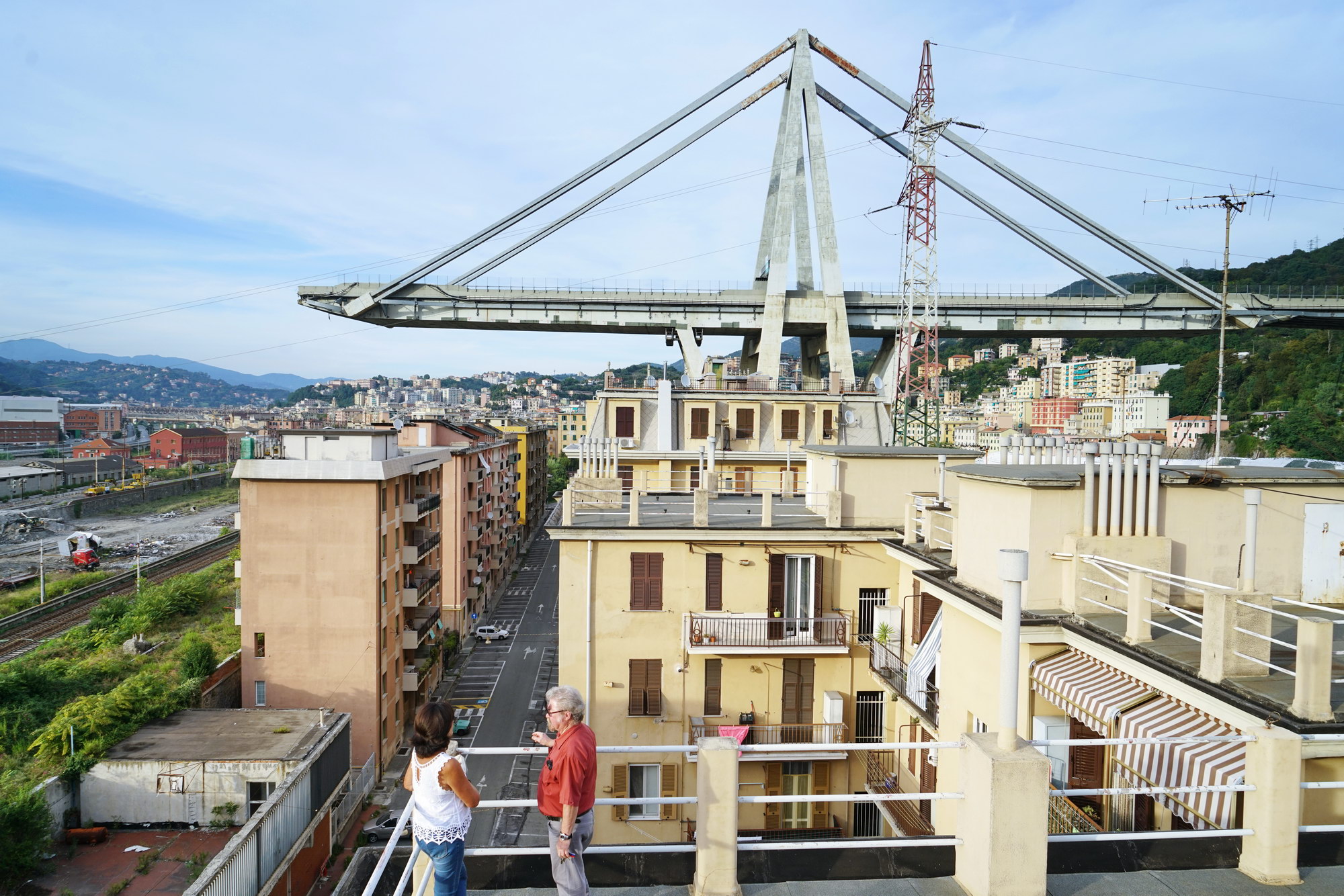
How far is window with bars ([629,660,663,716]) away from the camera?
15.2 m

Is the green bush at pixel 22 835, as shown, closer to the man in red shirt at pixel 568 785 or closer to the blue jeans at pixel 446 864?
the blue jeans at pixel 446 864

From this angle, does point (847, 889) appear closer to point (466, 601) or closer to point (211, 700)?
point (211, 700)

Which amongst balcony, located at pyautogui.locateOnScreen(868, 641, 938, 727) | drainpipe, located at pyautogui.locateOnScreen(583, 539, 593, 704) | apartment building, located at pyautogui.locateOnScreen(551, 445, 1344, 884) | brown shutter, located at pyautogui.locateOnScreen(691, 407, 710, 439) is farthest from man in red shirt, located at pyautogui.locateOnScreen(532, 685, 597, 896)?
brown shutter, located at pyautogui.locateOnScreen(691, 407, 710, 439)

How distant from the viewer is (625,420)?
28453 mm

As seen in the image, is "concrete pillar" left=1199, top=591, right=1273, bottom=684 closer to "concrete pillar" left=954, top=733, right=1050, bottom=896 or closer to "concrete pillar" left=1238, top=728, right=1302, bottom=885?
"concrete pillar" left=1238, top=728, right=1302, bottom=885

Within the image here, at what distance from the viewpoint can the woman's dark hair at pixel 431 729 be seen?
4.20 metres

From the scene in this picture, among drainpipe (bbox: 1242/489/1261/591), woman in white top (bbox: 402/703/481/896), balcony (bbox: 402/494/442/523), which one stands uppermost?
drainpipe (bbox: 1242/489/1261/591)

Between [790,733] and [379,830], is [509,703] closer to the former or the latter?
[379,830]

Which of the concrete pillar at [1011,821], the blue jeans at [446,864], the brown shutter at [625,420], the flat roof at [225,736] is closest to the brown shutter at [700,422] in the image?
the brown shutter at [625,420]

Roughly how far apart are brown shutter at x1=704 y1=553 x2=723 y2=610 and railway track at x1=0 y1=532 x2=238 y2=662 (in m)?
39.1

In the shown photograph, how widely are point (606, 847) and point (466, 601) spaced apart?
1570 inches

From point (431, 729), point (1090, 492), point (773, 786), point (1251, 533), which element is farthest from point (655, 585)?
point (431, 729)

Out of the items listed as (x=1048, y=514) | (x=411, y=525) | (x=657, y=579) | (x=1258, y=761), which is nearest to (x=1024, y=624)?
(x=1048, y=514)

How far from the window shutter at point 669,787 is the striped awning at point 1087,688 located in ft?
27.9
